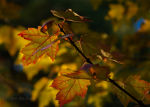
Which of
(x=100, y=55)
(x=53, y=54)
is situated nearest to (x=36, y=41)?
(x=53, y=54)

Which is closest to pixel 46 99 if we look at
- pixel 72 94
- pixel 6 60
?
pixel 72 94

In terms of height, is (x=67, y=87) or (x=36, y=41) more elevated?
(x=36, y=41)

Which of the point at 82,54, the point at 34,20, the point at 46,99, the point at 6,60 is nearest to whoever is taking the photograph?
the point at 82,54

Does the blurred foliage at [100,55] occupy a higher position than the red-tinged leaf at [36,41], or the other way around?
the red-tinged leaf at [36,41]

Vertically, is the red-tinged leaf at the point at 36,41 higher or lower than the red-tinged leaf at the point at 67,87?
higher

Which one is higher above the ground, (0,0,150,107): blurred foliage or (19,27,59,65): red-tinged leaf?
(19,27,59,65): red-tinged leaf

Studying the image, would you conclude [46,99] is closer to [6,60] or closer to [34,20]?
[6,60]

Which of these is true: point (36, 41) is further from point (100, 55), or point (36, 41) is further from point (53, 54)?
point (100, 55)

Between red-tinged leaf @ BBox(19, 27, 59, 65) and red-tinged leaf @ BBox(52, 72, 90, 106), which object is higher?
red-tinged leaf @ BBox(19, 27, 59, 65)
